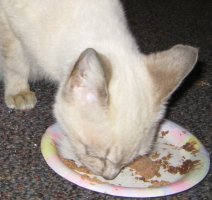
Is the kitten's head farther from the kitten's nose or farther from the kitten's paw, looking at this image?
the kitten's paw

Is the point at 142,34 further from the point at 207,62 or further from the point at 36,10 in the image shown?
the point at 36,10

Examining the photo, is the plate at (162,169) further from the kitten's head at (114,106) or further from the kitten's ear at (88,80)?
the kitten's ear at (88,80)

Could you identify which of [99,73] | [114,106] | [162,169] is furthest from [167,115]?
[99,73]

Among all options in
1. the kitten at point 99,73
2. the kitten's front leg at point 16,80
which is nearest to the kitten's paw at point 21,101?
the kitten's front leg at point 16,80

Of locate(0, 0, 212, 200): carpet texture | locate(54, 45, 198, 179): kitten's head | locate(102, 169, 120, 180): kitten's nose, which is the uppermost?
locate(54, 45, 198, 179): kitten's head

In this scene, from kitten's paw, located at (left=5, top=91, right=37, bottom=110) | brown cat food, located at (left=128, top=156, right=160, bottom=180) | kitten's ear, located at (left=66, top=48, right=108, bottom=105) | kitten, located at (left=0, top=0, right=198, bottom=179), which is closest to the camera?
kitten's ear, located at (left=66, top=48, right=108, bottom=105)

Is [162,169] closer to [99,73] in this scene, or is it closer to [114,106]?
[114,106]

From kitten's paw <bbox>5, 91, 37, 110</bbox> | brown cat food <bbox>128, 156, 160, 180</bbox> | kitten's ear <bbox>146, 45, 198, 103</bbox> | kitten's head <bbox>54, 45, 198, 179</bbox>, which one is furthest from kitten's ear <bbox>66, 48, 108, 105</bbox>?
kitten's paw <bbox>5, 91, 37, 110</bbox>
